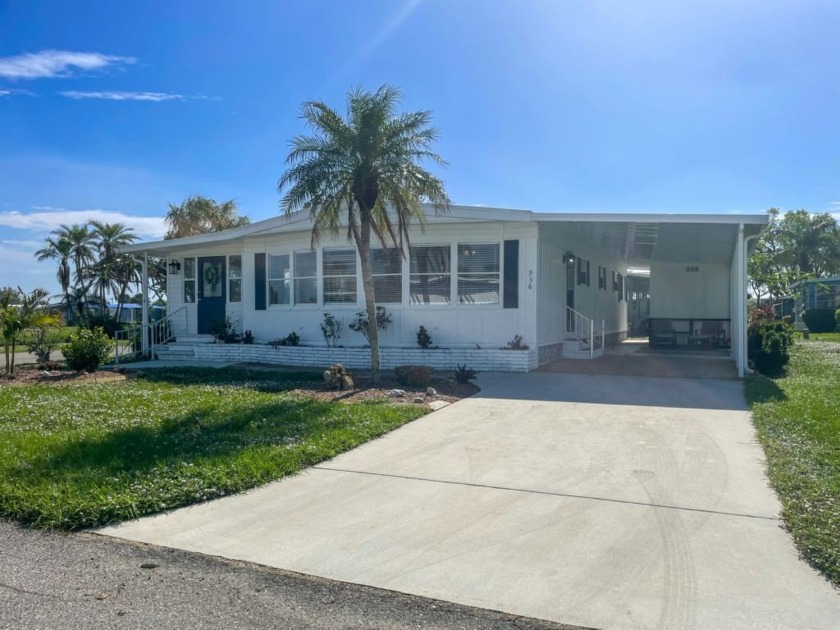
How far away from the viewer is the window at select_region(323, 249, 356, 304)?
15602 mm

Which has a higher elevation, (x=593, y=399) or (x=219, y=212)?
(x=219, y=212)

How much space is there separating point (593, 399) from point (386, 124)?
5.67 meters

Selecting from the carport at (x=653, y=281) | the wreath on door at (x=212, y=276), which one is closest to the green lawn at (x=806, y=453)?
the carport at (x=653, y=281)

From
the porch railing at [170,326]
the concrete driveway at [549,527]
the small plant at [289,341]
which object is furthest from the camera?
the porch railing at [170,326]

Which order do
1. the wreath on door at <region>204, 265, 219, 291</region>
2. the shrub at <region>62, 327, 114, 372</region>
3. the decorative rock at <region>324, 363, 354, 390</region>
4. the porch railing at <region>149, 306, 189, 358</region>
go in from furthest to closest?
the porch railing at <region>149, 306, 189, 358</region> → the wreath on door at <region>204, 265, 219, 291</region> → the shrub at <region>62, 327, 114, 372</region> → the decorative rock at <region>324, 363, 354, 390</region>

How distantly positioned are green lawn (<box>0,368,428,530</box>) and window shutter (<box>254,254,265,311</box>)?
5.45 metres

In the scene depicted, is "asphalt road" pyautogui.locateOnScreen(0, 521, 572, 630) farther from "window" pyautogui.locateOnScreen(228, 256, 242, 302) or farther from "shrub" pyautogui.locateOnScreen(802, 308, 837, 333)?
"shrub" pyautogui.locateOnScreen(802, 308, 837, 333)

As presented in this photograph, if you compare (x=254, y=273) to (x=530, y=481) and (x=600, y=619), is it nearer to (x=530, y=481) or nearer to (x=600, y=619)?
(x=530, y=481)

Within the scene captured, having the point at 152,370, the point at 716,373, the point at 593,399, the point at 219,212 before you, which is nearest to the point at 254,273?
the point at 152,370

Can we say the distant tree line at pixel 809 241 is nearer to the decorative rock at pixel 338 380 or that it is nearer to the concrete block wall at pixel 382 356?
the concrete block wall at pixel 382 356

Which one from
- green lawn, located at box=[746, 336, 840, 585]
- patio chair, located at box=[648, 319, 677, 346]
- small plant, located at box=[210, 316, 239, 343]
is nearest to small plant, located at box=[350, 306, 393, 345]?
small plant, located at box=[210, 316, 239, 343]

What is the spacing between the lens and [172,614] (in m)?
3.46

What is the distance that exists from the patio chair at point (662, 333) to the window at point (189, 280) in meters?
13.9

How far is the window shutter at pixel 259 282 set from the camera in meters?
16.9
